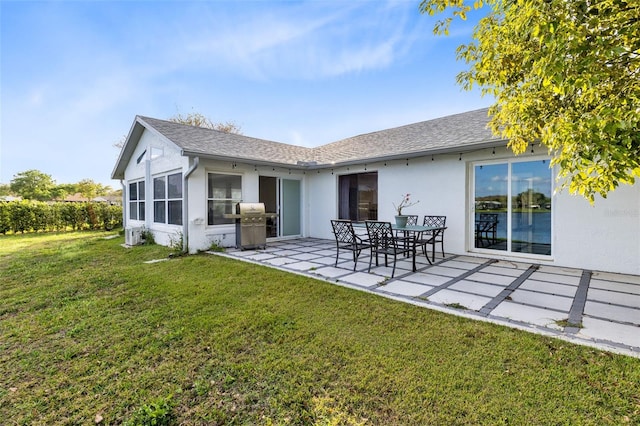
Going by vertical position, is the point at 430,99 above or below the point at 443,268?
above

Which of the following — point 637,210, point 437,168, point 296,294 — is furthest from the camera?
point 437,168

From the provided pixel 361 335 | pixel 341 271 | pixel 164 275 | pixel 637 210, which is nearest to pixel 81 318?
pixel 164 275

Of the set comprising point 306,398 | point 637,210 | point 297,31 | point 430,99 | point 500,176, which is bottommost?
point 306,398

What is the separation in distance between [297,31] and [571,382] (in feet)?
30.2

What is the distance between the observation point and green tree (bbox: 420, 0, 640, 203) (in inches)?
80.3

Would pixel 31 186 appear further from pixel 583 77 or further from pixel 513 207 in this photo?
pixel 583 77

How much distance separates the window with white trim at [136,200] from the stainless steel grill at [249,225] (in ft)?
17.5

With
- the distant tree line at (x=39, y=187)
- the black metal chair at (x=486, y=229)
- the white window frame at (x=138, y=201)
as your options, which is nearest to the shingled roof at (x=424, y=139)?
the black metal chair at (x=486, y=229)

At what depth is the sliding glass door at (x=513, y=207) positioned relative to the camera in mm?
6145

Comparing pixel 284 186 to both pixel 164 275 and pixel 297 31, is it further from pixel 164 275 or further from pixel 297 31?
pixel 164 275

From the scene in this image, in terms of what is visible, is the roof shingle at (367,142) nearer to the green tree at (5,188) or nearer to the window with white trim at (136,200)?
the window with white trim at (136,200)

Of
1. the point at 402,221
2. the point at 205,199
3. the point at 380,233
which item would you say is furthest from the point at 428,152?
the point at 205,199

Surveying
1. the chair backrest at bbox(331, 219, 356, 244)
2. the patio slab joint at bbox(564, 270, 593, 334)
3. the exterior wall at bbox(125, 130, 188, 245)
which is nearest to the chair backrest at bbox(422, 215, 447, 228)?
the chair backrest at bbox(331, 219, 356, 244)

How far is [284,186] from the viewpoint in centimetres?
1015
